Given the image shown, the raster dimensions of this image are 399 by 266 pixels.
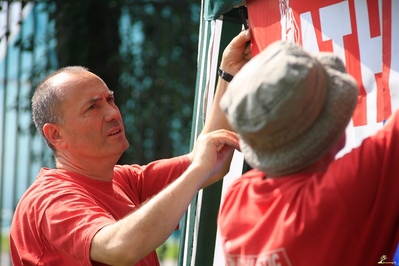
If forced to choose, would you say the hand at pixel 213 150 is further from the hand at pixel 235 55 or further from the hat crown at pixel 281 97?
the hat crown at pixel 281 97

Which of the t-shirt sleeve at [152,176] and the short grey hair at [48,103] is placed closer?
the short grey hair at [48,103]

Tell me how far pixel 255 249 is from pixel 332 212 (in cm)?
20

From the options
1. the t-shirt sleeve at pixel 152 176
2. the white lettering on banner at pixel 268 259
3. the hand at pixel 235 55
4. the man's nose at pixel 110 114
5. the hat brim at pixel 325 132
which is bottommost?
the t-shirt sleeve at pixel 152 176

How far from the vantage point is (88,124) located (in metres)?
2.59

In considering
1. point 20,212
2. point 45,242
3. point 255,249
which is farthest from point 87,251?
point 255,249

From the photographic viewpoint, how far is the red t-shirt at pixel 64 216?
217cm

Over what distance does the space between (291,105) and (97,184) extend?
4.16 feet

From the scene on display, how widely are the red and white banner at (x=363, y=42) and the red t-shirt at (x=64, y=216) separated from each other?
80cm

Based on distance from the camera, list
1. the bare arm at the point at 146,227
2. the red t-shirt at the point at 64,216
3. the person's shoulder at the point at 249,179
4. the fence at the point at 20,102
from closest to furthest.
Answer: the person's shoulder at the point at 249,179 → the bare arm at the point at 146,227 → the red t-shirt at the point at 64,216 → the fence at the point at 20,102

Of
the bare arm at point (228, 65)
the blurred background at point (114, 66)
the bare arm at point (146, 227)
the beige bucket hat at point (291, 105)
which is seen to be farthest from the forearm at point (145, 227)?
the blurred background at point (114, 66)

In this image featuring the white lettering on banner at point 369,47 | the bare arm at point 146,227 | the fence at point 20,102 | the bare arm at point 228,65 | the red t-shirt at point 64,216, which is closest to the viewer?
the white lettering on banner at point 369,47

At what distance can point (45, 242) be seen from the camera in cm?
232

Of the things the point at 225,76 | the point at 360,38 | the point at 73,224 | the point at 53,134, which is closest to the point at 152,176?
the point at 53,134

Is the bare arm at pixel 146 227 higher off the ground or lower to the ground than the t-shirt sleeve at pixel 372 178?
lower
